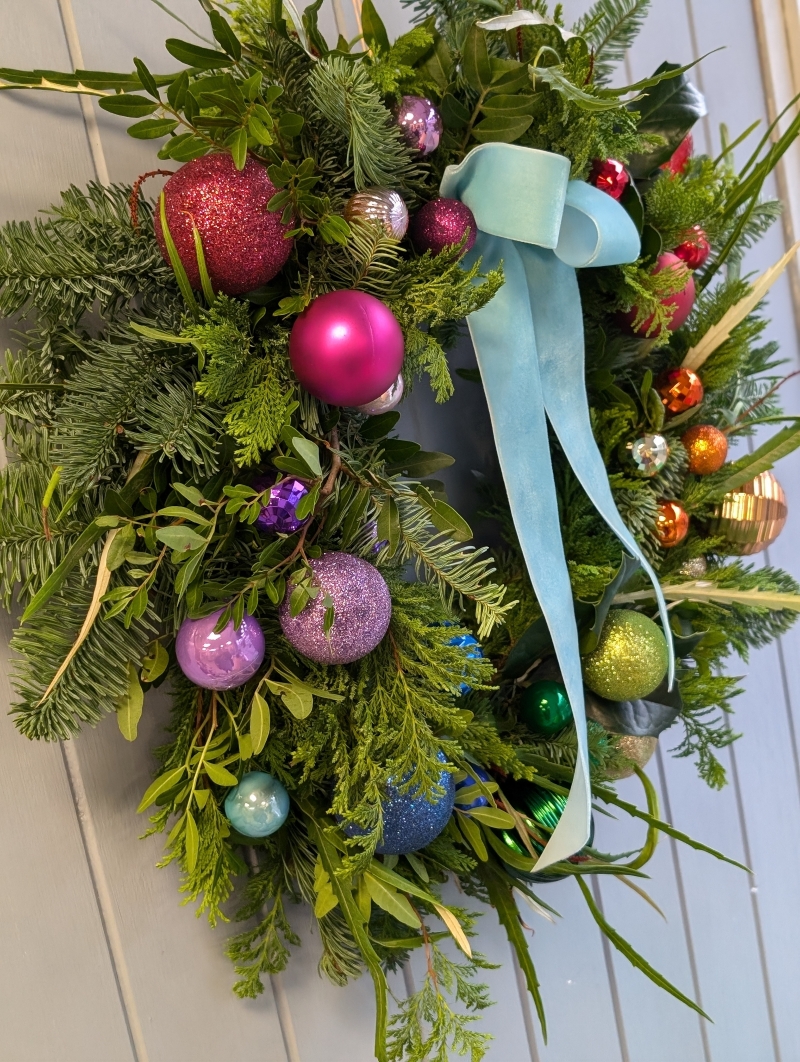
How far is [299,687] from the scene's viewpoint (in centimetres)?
46

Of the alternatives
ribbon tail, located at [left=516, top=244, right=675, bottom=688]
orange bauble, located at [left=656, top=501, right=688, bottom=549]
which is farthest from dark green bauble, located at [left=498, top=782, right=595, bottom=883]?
orange bauble, located at [left=656, top=501, right=688, bottom=549]

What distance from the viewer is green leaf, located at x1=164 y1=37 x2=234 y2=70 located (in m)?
0.39

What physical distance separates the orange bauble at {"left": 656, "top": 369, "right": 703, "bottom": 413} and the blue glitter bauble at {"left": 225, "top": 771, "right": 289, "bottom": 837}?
1.54ft

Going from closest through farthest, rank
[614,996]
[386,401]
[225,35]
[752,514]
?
[225,35] → [386,401] → [752,514] → [614,996]

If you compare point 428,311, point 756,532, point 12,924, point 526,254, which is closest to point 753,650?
point 756,532

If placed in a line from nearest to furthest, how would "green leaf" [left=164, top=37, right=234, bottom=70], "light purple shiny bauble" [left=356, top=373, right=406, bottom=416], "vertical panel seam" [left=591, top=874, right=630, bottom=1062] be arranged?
"green leaf" [left=164, top=37, right=234, bottom=70] < "light purple shiny bauble" [left=356, top=373, right=406, bottom=416] < "vertical panel seam" [left=591, top=874, right=630, bottom=1062]

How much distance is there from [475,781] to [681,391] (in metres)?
0.38

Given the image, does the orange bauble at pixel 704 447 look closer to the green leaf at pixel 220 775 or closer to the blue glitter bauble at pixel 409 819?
the blue glitter bauble at pixel 409 819

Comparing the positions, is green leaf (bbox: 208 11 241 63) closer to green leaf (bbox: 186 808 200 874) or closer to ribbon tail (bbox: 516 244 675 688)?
ribbon tail (bbox: 516 244 675 688)

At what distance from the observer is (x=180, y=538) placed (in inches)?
15.6

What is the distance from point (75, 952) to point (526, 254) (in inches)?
22.7

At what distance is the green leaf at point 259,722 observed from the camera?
1.49 feet

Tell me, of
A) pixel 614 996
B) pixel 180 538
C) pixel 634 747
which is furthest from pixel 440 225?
pixel 614 996

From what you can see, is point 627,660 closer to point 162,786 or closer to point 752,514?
point 752,514
